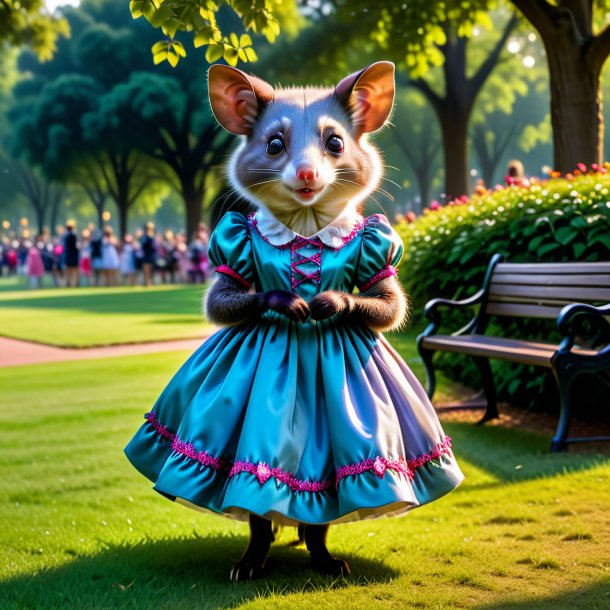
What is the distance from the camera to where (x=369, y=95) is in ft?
11.3

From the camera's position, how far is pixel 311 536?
11.1 ft

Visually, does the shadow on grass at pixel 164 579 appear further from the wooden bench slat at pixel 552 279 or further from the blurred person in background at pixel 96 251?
the blurred person in background at pixel 96 251

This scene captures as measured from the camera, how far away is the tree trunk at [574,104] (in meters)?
10.6

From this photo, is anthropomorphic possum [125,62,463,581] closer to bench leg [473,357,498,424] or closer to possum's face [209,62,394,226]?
possum's face [209,62,394,226]

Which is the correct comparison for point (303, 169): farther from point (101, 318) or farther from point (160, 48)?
point (101, 318)

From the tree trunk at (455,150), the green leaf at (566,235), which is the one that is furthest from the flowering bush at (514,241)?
the tree trunk at (455,150)

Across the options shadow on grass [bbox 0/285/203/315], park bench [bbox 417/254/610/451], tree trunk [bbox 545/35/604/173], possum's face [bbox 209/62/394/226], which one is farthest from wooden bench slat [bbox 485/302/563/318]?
shadow on grass [bbox 0/285/203/315]

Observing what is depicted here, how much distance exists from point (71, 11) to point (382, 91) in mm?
38287

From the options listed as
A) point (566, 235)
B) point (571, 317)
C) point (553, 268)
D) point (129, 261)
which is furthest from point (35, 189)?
point (571, 317)

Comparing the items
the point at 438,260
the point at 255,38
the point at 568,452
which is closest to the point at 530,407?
the point at 568,452

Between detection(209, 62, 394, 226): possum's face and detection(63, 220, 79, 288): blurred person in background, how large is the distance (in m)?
22.9

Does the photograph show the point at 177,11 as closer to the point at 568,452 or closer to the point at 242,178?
the point at 242,178

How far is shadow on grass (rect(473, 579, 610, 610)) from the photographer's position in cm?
307

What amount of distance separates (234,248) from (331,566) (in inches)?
50.1
